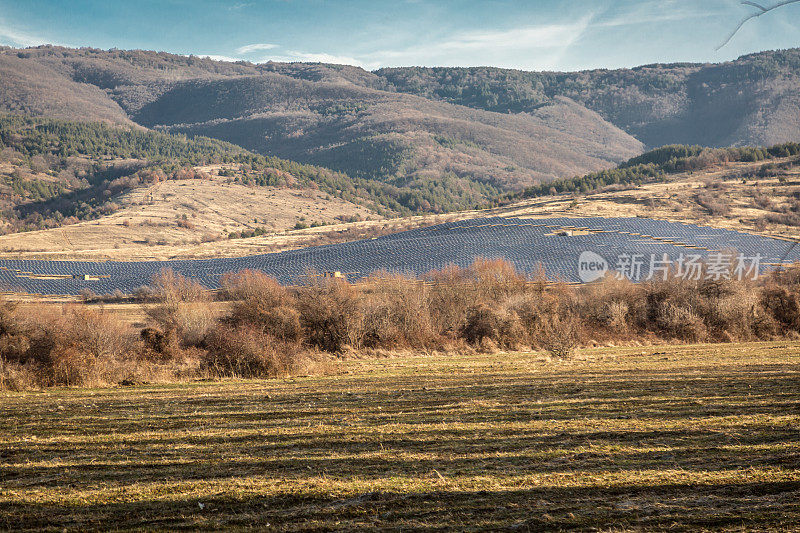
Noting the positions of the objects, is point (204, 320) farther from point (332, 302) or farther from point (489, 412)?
point (489, 412)

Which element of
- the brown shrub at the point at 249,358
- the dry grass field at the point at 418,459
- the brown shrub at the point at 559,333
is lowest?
the brown shrub at the point at 559,333

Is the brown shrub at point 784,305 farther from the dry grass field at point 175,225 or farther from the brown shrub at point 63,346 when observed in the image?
the dry grass field at point 175,225

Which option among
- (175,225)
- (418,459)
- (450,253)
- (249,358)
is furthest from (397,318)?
(175,225)

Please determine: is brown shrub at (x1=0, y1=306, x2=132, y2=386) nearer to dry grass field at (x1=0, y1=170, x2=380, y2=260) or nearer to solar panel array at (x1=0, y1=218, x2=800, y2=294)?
solar panel array at (x1=0, y1=218, x2=800, y2=294)

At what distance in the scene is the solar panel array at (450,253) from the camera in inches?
3253

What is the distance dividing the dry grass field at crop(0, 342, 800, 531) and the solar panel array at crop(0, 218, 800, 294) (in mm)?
60217

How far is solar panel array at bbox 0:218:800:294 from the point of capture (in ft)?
271

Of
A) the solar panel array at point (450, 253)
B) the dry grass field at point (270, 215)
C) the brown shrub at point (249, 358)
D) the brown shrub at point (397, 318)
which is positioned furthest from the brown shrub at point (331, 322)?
the dry grass field at point (270, 215)

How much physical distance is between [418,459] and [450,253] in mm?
78809

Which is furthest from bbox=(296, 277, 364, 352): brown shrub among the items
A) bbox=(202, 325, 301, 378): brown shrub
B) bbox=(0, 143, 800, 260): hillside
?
bbox=(0, 143, 800, 260): hillside

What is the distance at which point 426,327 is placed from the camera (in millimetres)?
41375

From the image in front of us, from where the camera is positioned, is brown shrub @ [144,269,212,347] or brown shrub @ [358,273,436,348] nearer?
brown shrub @ [144,269,212,347]

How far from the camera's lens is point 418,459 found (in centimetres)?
1045

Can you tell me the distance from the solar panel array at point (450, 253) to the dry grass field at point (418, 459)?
60.2 m
